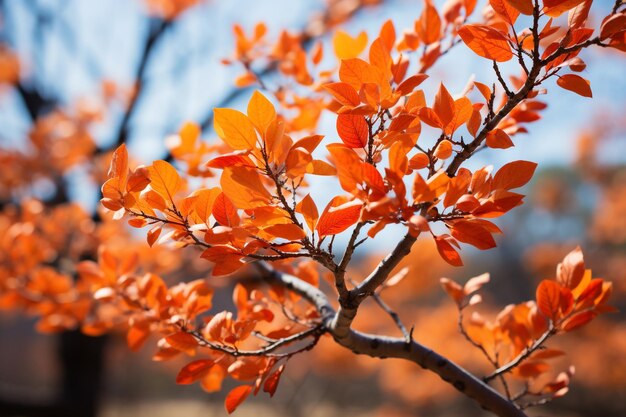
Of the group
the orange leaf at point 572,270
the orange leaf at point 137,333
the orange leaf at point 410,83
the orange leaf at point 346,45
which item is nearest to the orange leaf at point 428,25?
the orange leaf at point 346,45

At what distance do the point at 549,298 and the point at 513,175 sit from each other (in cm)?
23

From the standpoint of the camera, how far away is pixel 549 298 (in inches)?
21.4

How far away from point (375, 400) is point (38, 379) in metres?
4.70

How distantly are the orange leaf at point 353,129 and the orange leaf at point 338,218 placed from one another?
0.06 m

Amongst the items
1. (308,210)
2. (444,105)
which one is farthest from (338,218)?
(444,105)

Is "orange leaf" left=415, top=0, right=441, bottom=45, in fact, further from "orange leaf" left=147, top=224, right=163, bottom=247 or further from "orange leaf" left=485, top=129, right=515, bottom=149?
"orange leaf" left=147, top=224, right=163, bottom=247

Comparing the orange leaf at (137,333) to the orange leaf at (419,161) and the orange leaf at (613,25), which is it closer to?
the orange leaf at (419,161)

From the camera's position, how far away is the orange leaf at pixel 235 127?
35 centimetres

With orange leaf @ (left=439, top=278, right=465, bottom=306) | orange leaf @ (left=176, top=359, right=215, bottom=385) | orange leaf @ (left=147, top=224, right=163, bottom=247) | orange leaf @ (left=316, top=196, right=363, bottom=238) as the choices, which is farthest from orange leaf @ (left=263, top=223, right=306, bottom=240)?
orange leaf @ (left=439, top=278, right=465, bottom=306)

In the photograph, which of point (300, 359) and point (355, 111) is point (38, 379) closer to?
point (300, 359)

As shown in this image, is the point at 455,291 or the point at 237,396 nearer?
the point at 237,396

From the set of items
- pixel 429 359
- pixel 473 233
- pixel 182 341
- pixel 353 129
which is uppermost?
pixel 353 129

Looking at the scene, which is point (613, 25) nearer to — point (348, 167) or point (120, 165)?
point (348, 167)

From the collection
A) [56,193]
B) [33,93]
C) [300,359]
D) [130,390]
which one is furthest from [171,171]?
[130,390]
